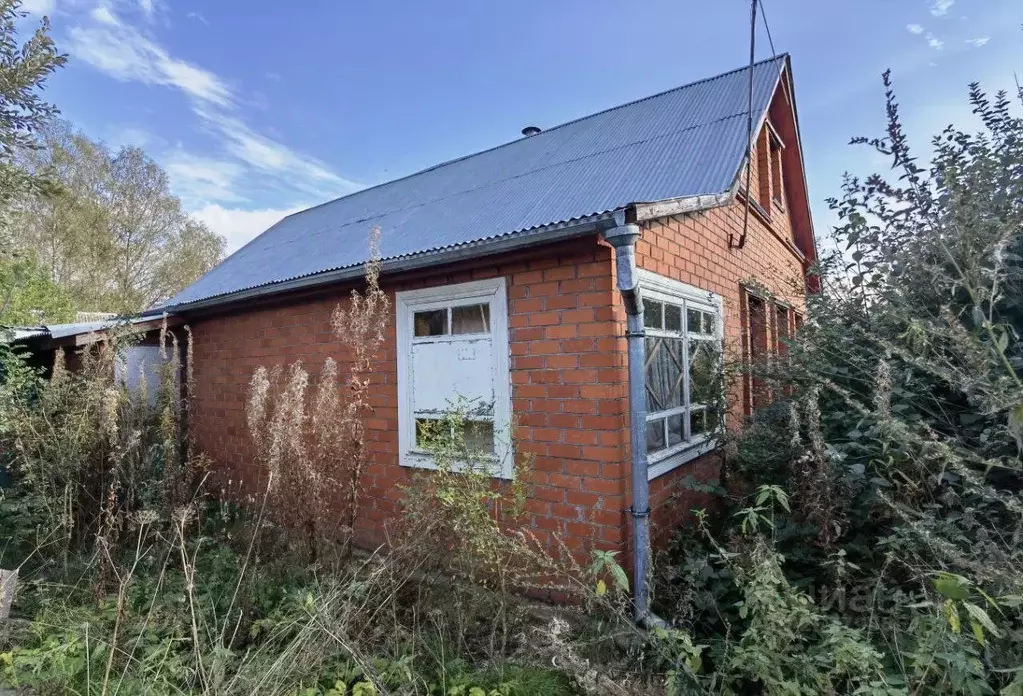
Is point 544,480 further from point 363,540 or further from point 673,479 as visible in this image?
point 363,540

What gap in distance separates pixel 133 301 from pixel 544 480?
20603mm

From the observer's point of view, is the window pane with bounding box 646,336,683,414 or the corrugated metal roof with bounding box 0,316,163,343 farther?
the corrugated metal roof with bounding box 0,316,163,343

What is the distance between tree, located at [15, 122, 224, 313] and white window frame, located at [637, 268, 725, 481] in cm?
1790

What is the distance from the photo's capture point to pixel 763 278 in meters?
7.62

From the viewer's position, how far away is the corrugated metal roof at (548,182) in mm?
5203

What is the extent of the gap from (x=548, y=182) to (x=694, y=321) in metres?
2.55

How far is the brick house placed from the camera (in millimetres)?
3521

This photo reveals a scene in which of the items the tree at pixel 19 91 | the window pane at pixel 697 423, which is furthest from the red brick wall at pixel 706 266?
the tree at pixel 19 91

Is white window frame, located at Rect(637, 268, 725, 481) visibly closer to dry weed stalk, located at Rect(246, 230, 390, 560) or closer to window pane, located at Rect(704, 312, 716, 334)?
window pane, located at Rect(704, 312, 716, 334)

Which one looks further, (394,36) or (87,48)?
(394,36)

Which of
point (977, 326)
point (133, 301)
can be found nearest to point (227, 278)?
point (977, 326)

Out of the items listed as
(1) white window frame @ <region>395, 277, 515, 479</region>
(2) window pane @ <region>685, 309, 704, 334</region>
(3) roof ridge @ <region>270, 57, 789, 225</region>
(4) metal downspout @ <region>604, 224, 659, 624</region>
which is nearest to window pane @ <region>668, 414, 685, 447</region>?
(2) window pane @ <region>685, 309, 704, 334</region>

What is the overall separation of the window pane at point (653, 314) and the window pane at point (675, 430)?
85 centimetres

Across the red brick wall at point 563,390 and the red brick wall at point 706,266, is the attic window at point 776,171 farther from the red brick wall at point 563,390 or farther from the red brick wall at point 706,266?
the red brick wall at point 563,390
